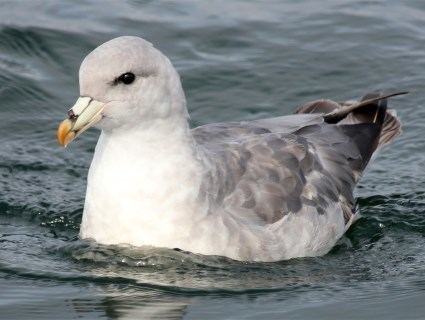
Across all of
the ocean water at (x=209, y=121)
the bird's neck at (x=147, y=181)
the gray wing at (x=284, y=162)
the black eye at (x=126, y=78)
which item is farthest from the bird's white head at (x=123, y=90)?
the ocean water at (x=209, y=121)

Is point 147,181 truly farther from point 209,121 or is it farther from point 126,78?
point 209,121

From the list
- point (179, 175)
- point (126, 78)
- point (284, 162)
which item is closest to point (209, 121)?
point (284, 162)

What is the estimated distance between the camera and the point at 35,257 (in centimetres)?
842

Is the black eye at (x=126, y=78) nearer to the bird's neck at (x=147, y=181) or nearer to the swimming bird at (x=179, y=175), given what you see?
the swimming bird at (x=179, y=175)

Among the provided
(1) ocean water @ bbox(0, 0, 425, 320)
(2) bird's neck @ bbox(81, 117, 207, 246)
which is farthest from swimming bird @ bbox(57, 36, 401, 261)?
(1) ocean water @ bbox(0, 0, 425, 320)

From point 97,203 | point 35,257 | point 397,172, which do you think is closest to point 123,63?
point 97,203

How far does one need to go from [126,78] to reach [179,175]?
2.53ft

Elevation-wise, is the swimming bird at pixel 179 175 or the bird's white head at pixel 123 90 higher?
the bird's white head at pixel 123 90

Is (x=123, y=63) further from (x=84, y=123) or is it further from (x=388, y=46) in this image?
(x=388, y=46)

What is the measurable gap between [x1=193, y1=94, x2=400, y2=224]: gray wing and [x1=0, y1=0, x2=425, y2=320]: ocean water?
396 mm

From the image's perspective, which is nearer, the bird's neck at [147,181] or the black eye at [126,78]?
the black eye at [126,78]

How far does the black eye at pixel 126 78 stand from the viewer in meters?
7.55

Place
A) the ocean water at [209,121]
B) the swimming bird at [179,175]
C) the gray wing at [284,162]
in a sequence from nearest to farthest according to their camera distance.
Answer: the swimming bird at [179,175] < the ocean water at [209,121] < the gray wing at [284,162]

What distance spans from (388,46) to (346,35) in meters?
0.54
